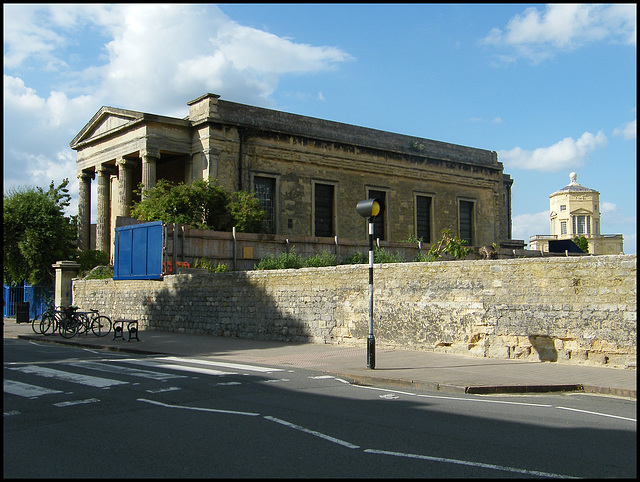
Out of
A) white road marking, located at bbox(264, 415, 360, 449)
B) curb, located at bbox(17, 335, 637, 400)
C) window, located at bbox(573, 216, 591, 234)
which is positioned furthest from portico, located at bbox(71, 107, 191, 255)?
window, located at bbox(573, 216, 591, 234)

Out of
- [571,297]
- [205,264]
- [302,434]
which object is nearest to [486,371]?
[571,297]

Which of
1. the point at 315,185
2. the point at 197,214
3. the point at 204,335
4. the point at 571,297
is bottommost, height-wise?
the point at 204,335

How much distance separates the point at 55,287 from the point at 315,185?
54.4 feet

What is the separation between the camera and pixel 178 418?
24.8 feet

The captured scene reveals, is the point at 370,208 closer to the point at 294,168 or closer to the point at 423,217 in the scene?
the point at 294,168

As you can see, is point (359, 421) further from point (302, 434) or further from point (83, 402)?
point (83, 402)

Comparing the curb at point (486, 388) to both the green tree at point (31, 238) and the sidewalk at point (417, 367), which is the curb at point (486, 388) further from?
the green tree at point (31, 238)

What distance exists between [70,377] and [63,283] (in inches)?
803

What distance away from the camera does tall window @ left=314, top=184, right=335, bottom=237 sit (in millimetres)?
40125

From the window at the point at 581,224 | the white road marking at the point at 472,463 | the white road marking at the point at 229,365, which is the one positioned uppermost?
the window at the point at 581,224

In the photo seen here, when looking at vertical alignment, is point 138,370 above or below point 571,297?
below

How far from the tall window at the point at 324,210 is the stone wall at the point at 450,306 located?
1865cm

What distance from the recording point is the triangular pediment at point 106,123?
1414 inches

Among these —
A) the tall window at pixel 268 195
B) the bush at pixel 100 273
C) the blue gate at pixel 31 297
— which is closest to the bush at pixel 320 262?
the bush at pixel 100 273
